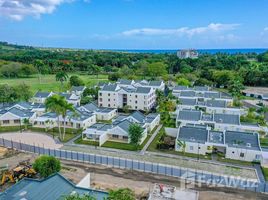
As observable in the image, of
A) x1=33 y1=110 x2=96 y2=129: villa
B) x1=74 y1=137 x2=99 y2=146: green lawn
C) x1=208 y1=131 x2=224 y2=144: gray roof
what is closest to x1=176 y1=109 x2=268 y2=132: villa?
x1=208 y1=131 x2=224 y2=144: gray roof

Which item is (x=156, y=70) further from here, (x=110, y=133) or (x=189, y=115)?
(x=110, y=133)

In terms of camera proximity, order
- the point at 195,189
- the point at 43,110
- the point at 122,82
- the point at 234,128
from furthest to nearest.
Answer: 1. the point at 122,82
2. the point at 43,110
3. the point at 234,128
4. the point at 195,189

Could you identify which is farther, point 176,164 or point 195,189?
point 176,164

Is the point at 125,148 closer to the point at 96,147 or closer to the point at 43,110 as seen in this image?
the point at 96,147

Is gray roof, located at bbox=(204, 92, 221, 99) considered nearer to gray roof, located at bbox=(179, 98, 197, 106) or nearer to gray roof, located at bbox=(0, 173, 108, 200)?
gray roof, located at bbox=(179, 98, 197, 106)

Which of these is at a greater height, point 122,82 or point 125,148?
point 122,82

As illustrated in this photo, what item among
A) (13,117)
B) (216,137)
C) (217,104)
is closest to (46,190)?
(216,137)

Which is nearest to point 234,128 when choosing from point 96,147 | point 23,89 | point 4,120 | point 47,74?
point 96,147
